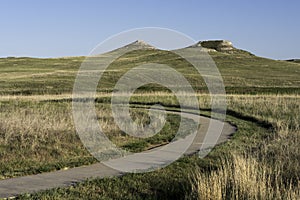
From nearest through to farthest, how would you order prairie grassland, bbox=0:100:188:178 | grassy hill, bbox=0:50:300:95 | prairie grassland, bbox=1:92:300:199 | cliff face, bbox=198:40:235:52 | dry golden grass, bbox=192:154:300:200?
dry golden grass, bbox=192:154:300:200 → prairie grassland, bbox=1:92:300:199 → prairie grassland, bbox=0:100:188:178 → grassy hill, bbox=0:50:300:95 → cliff face, bbox=198:40:235:52

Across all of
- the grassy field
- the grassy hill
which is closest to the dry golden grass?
the grassy field

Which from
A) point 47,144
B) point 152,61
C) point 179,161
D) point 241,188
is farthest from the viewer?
point 152,61

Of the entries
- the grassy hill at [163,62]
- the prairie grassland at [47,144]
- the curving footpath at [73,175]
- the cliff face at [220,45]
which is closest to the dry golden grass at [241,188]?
the curving footpath at [73,175]

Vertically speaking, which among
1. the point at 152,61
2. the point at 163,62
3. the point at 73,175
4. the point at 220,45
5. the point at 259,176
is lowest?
the point at 73,175

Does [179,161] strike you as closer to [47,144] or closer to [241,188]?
[241,188]

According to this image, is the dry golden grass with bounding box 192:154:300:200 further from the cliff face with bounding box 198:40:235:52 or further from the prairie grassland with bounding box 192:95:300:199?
the cliff face with bounding box 198:40:235:52

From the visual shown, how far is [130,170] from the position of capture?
11.6m

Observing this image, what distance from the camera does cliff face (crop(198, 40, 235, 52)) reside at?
143 metres

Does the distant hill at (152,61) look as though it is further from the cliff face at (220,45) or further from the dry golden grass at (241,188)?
the dry golden grass at (241,188)

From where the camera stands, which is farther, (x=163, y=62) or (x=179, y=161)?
(x=163, y=62)

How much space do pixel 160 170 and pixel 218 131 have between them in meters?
8.68

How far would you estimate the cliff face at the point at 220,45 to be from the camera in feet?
469

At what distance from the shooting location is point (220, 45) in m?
147

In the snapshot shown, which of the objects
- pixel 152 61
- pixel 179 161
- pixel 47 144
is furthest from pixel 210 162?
pixel 152 61
